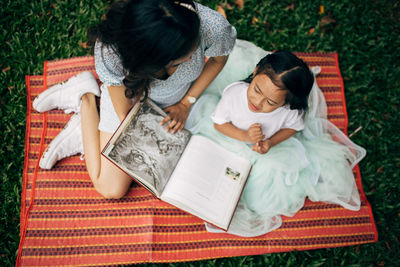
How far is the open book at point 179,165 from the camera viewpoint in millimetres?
1707

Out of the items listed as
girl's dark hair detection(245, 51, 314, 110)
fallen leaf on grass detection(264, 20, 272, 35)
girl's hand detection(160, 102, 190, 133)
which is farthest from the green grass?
girl's dark hair detection(245, 51, 314, 110)

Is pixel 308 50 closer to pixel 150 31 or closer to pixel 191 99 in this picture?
pixel 191 99

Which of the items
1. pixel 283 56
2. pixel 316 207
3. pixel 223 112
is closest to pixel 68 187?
pixel 223 112

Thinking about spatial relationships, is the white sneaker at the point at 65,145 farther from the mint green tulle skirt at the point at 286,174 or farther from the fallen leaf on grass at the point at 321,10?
the fallen leaf on grass at the point at 321,10

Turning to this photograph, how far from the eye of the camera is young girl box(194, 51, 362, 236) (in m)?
1.86

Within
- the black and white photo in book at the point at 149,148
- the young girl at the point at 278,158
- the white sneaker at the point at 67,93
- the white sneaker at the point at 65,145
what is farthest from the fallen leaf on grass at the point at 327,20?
the white sneaker at the point at 65,145

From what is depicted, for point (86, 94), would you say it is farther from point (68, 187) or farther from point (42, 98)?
point (68, 187)

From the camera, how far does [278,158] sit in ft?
6.56

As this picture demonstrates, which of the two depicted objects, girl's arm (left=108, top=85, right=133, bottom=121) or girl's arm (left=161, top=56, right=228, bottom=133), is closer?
girl's arm (left=108, top=85, right=133, bottom=121)

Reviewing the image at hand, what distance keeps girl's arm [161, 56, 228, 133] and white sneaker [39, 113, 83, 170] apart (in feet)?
2.40

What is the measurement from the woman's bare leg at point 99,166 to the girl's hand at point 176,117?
0.43m

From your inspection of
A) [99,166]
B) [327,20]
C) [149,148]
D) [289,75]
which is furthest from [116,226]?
[327,20]

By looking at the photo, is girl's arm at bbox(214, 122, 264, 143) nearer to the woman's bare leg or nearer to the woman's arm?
the woman's arm

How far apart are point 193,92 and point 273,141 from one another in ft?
2.20
